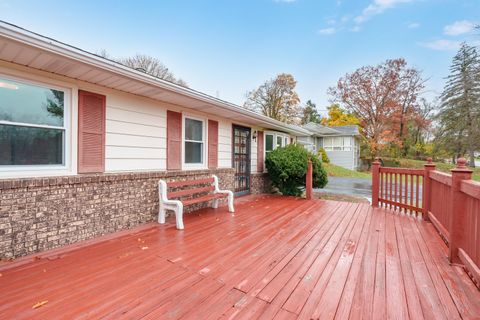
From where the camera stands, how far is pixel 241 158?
750 cm

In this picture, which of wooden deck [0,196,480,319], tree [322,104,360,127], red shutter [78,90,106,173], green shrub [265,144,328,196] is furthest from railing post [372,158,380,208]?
tree [322,104,360,127]

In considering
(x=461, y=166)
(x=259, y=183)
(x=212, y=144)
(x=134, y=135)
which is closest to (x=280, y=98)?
(x=259, y=183)

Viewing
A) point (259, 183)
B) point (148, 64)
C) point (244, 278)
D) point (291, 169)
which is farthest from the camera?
point (148, 64)

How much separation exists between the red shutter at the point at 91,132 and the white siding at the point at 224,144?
3.18 metres

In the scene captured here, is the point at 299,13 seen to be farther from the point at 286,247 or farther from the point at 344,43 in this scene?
the point at 286,247

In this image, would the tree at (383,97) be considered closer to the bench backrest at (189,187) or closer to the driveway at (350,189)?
the driveway at (350,189)

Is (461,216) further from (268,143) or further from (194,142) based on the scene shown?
(268,143)

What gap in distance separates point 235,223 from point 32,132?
3.39 metres

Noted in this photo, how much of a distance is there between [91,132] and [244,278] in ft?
10.1

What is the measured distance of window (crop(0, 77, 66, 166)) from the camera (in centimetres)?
285

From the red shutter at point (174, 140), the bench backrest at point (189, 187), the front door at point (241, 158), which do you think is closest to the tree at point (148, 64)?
the front door at point (241, 158)

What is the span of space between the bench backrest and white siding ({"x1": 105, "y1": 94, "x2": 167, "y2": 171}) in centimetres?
52

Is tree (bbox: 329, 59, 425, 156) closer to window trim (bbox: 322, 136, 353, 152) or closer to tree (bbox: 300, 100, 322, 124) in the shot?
window trim (bbox: 322, 136, 353, 152)

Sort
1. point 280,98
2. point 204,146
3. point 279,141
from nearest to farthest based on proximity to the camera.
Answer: point 204,146, point 279,141, point 280,98
